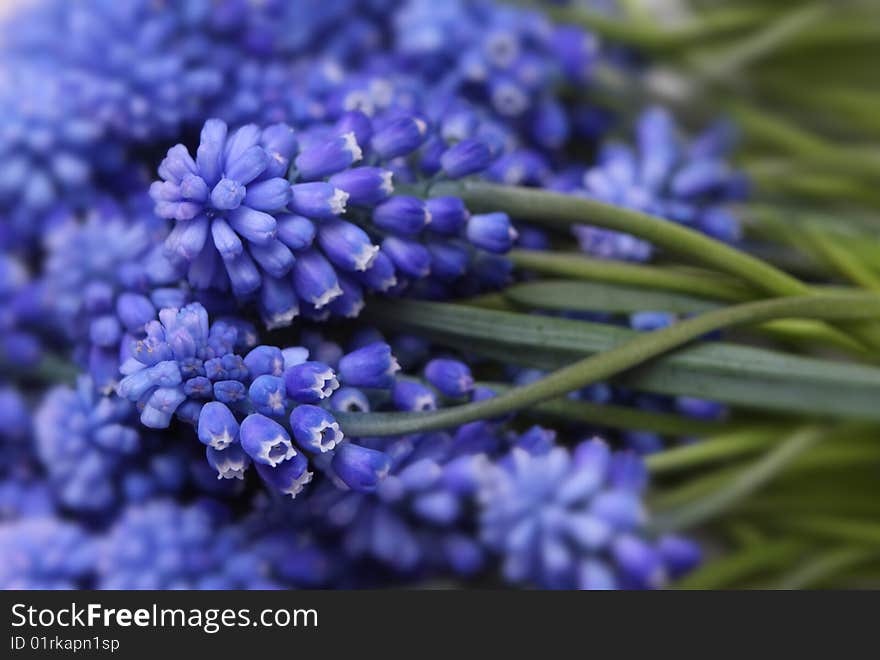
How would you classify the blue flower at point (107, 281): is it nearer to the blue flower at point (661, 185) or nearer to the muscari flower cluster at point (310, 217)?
the muscari flower cluster at point (310, 217)

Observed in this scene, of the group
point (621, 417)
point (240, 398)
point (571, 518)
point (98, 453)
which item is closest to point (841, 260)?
point (621, 417)

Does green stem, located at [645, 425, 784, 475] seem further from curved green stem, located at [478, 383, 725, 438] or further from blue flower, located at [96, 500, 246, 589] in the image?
blue flower, located at [96, 500, 246, 589]

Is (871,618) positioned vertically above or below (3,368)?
below

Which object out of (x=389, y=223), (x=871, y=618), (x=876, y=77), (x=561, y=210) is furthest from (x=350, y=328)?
(x=876, y=77)

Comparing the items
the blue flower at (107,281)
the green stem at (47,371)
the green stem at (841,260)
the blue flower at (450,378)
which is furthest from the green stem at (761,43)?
the green stem at (47,371)

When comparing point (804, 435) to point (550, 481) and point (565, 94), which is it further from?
point (565, 94)

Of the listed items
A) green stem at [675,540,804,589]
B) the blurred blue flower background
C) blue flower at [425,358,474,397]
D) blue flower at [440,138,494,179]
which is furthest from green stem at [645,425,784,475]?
blue flower at [440,138,494,179]
